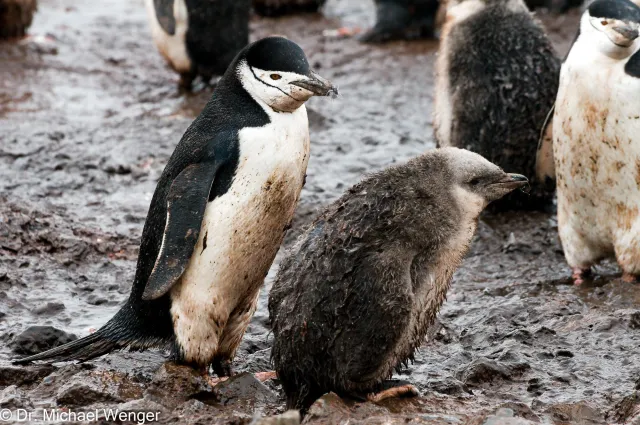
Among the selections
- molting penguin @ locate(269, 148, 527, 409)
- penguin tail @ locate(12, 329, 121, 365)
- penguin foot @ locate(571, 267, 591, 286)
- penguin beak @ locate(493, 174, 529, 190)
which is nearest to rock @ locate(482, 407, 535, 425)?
molting penguin @ locate(269, 148, 527, 409)

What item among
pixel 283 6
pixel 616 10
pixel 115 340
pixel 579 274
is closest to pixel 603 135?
pixel 616 10

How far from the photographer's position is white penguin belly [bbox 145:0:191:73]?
10461 millimetres

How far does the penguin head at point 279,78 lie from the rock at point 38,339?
4.84 feet

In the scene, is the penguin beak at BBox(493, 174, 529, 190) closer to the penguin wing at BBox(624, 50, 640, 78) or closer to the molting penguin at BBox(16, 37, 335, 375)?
the molting penguin at BBox(16, 37, 335, 375)

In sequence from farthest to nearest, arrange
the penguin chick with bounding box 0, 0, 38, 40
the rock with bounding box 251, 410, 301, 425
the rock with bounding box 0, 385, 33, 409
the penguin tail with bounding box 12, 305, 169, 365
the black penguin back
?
the penguin chick with bounding box 0, 0, 38, 40 → the black penguin back → the penguin tail with bounding box 12, 305, 169, 365 → the rock with bounding box 0, 385, 33, 409 → the rock with bounding box 251, 410, 301, 425

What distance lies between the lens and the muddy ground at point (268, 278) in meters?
4.43

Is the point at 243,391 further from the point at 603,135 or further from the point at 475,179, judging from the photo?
the point at 603,135

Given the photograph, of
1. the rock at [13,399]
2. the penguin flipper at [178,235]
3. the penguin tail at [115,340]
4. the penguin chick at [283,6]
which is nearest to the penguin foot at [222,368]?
the penguin tail at [115,340]

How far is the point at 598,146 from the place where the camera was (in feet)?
19.6

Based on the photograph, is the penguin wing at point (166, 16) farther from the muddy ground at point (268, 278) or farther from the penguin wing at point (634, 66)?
the penguin wing at point (634, 66)

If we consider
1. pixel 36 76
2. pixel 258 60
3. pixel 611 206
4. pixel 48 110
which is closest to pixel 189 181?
pixel 258 60

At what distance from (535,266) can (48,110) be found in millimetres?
5056

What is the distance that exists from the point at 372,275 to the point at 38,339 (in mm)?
1850

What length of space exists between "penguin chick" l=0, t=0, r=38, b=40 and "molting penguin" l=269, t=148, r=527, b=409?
27.5ft
